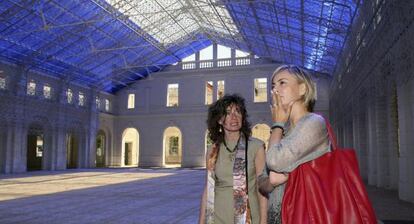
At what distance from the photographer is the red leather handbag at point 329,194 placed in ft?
4.87

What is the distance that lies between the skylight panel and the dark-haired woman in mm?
18427

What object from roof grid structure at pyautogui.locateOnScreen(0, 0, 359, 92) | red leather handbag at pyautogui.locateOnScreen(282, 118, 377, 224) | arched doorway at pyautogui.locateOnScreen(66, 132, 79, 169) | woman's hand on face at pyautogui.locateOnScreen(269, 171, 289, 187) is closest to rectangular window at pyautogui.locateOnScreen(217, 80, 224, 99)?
roof grid structure at pyautogui.locateOnScreen(0, 0, 359, 92)

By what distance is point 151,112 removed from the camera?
37000 mm

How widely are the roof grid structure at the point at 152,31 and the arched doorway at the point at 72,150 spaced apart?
4.94 m

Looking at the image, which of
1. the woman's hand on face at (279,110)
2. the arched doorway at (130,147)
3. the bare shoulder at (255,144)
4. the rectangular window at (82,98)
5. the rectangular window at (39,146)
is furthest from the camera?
the arched doorway at (130,147)

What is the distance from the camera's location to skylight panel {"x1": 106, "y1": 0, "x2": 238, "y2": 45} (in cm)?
2345

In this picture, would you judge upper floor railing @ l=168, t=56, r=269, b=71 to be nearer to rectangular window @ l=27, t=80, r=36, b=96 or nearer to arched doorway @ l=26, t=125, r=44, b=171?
rectangular window @ l=27, t=80, r=36, b=96

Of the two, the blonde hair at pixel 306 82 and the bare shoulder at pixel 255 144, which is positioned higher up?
the blonde hair at pixel 306 82

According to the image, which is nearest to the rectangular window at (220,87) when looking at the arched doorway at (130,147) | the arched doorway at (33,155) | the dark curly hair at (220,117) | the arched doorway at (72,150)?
the arched doorway at (130,147)

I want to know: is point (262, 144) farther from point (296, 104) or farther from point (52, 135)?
point (52, 135)

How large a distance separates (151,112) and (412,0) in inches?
1201

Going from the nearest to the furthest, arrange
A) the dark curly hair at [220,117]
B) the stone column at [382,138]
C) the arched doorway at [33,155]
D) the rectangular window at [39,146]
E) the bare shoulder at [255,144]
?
the bare shoulder at [255,144]
the dark curly hair at [220,117]
the stone column at [382,138]
the arched doorway at [33,155]
the rectangular window at [39,146]

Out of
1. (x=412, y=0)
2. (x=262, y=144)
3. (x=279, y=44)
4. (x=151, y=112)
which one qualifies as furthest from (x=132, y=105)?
(x=262, y=144)

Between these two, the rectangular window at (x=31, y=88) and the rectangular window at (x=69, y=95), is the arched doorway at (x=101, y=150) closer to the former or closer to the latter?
the rectangular window at (x=69, y=95)
